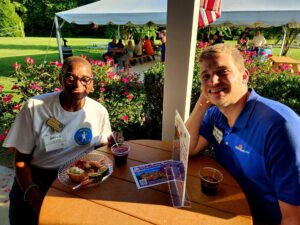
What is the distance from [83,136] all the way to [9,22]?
27.9 m

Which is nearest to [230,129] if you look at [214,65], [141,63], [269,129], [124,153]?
[269,129]

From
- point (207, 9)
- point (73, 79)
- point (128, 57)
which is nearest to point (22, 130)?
point (73, 79)

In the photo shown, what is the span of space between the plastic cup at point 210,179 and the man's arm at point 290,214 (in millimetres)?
339

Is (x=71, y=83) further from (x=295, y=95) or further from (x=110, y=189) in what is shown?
(x=295, y=95)

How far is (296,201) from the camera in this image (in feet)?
3.65

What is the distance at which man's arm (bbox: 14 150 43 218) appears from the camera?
152 centimetres

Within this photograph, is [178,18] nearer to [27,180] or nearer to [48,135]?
[48,135]

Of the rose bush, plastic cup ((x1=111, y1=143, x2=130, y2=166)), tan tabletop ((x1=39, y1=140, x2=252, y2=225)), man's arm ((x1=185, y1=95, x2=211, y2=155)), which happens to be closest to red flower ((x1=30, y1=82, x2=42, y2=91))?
the rose bush

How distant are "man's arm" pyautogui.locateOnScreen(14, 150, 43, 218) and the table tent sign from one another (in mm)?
650

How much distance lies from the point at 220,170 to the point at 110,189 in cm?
74

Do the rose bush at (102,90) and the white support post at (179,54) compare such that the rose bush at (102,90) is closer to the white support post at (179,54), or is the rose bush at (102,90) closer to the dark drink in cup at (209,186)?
the white support post at (179,54)

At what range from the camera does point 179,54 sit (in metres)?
1.94

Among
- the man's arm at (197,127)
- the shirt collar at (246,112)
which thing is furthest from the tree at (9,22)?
the shirt collar at (246,112)

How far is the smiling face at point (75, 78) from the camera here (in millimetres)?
1697
